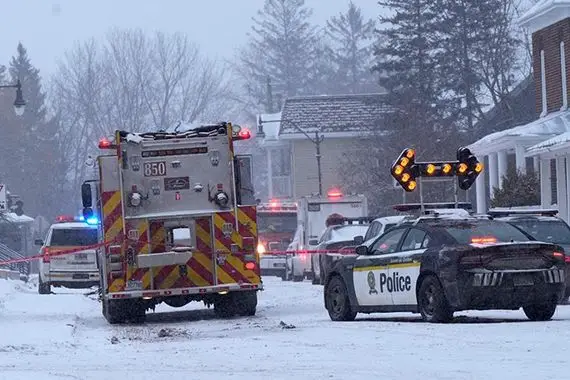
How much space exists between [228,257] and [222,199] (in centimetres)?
92

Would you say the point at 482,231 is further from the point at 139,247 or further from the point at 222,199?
the point at 139,247

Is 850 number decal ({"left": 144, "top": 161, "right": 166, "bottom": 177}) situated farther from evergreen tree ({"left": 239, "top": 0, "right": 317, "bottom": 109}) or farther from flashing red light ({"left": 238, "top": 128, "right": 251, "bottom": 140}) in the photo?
evergreen tree ({"left": 239, "top": 0, "right": 317, "bottom": 109})

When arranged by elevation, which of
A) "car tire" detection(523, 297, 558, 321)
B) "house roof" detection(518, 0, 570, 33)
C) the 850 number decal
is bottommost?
"car tire" detection(523, 297, 558, 321)

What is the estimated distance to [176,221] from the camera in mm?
21531

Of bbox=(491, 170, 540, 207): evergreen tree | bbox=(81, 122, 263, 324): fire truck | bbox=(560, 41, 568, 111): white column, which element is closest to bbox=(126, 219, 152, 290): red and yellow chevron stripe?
bbox=(81, 122, 263, 324): fire truck

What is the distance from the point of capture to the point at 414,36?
221ft

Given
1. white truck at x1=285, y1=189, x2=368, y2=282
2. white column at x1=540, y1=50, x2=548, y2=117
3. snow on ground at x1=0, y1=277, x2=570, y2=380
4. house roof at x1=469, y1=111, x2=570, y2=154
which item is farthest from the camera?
white truck at x1=285, y1=189, x2=368, y2=282

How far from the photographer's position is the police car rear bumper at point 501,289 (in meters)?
16.7

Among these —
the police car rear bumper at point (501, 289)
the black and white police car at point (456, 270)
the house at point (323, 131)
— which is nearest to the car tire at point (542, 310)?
the black and white police car at point (456, 270)

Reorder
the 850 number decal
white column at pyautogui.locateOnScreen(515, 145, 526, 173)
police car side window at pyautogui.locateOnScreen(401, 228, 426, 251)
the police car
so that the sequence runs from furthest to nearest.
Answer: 1. white column at pyautogui.locateOnScreen(515, 145, 526, 173)
2. the police car
3. the 850 number decal
4. police car side window at pyautogui.locateOnScreen(401, 228, 426, 251)

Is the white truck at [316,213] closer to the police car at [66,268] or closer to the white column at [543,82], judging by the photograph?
the white column at [543,82]

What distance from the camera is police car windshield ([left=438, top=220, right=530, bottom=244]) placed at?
17.4m

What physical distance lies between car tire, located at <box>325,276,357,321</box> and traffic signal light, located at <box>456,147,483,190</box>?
4.91 metres

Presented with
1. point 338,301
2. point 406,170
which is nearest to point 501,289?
point 338,301
